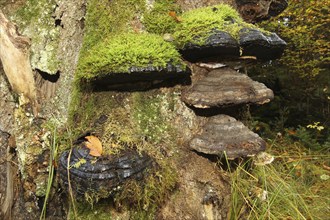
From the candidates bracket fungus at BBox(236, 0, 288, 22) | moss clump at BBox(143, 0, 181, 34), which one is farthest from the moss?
bracket fungus at BBox(236, 0, 288, 22)

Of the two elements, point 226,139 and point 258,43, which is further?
point 226,139

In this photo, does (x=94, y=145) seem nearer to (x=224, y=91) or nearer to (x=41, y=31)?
(x=224, y=91)

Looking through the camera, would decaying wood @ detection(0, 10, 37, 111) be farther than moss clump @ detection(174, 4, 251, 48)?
Yes

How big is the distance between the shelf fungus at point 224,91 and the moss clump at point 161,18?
0.45 metres

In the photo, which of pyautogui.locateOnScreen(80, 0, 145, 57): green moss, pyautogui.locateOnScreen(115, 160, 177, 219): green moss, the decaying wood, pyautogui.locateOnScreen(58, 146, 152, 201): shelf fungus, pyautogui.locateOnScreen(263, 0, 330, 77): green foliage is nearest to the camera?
pyautogui.locateOnScreen(58, 146, 152, 201): shelf fungus

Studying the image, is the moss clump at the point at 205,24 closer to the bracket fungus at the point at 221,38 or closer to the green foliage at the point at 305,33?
the bracket fungus at the point at 221,38

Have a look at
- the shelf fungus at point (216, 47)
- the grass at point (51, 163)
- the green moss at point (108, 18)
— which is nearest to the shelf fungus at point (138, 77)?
the shelf fungus at point (216, 47)

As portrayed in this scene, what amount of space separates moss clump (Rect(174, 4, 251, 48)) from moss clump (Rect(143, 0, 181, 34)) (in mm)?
86

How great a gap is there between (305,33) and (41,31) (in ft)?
21.1

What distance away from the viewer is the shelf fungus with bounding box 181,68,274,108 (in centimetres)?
202

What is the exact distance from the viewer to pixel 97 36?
2273 mm

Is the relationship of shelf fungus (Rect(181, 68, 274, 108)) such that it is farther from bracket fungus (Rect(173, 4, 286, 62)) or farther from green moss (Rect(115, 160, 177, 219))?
green moss (Rect(115, 160, 177, 219))

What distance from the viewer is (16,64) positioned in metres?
2.37

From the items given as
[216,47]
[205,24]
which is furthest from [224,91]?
[205,24]
